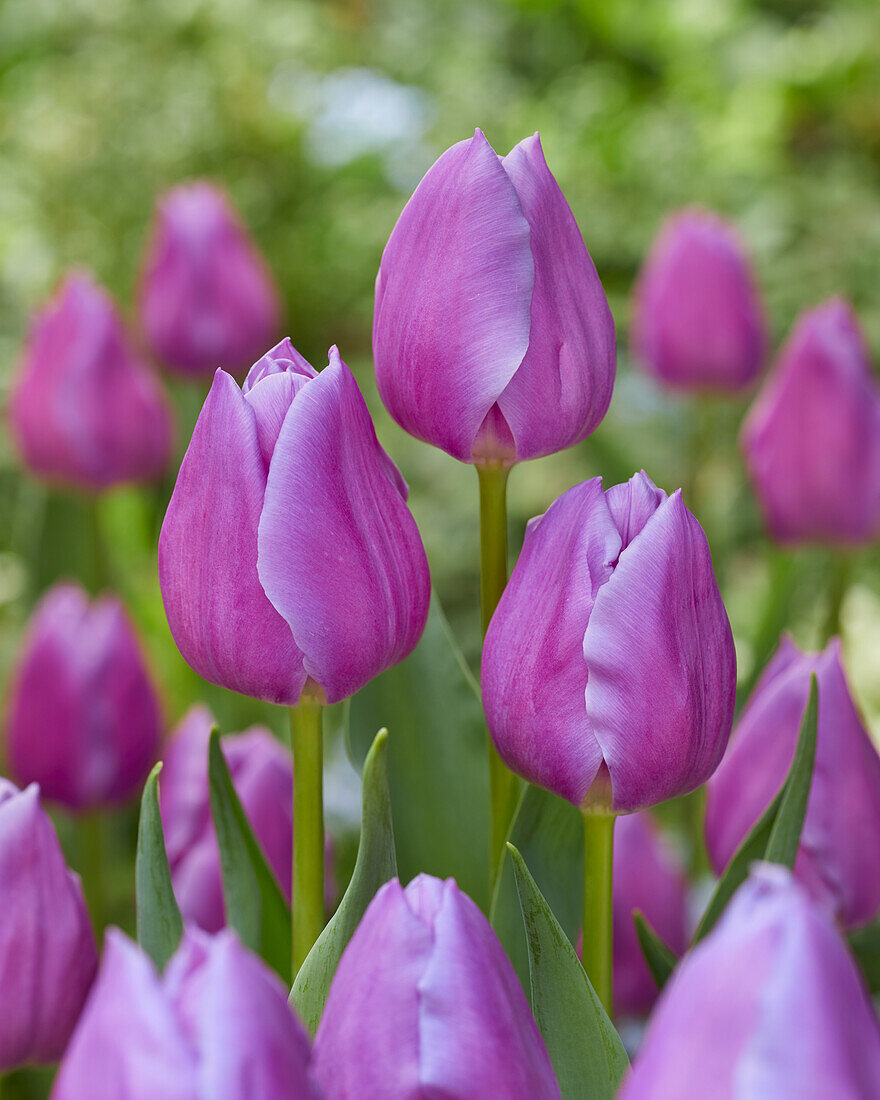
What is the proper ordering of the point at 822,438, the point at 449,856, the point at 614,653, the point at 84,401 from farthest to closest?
the point at 84,401, the point at 822,438, the point at 449,856, the point at 614,653

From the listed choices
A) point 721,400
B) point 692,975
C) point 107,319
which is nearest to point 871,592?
point 721,400

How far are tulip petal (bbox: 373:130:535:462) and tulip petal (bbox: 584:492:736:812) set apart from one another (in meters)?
0.06

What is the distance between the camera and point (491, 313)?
315 mm

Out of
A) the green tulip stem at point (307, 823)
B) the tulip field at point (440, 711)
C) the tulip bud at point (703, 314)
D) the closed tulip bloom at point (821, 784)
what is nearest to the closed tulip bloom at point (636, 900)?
the tulip field at point (440, 711)

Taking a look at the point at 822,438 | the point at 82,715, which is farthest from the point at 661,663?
the point at 822,438

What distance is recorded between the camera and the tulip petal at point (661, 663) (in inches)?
11.3

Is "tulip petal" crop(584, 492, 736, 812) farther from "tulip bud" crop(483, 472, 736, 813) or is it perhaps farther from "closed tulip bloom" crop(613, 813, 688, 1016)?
"closed tulip bloom" crop(613, 813, 688, 1016)

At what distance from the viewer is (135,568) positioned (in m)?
1.11

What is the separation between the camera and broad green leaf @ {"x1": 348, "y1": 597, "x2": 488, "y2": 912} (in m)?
0.40

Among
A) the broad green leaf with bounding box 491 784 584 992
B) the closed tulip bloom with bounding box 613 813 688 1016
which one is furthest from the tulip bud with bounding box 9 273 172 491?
the broad green leaf with bounding box 491 784 584 992

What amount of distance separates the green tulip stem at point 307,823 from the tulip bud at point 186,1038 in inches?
4.9

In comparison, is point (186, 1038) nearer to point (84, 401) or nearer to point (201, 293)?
point (84, 401)

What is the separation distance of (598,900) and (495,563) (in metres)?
0.09

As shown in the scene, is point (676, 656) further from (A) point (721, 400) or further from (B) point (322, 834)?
(A) point (721, 400)
